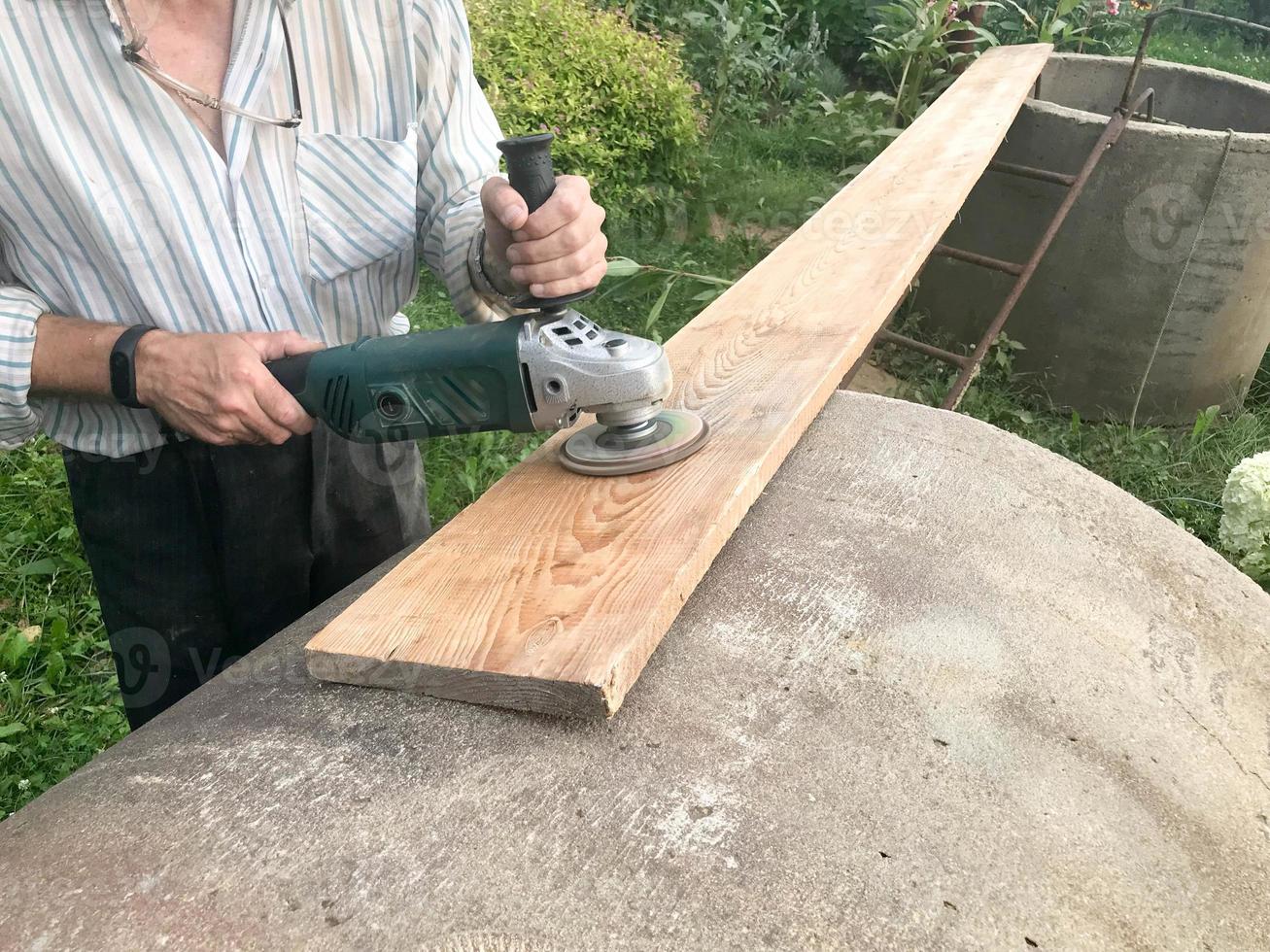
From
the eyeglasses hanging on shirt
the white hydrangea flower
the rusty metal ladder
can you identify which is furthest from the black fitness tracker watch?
the white hydrangea flower

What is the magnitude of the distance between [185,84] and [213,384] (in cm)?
46

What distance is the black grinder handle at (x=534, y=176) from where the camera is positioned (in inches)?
54.1

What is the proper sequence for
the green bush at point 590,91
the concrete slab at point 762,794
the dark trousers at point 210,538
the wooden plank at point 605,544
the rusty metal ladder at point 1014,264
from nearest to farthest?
the concrete slab at point 762,794 → the wooden plank at point 605,544 → the dark trousers at point 210,538 → the rusty metal ladder at point 1014,264 → the green bush at point 590,91

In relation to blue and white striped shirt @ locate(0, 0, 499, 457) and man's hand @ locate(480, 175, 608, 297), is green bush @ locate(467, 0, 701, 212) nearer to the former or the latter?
blue and white striped shirt @ locate(0, 0, 499, 457)

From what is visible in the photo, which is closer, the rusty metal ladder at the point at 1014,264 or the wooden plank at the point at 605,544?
the wooden plank at the point at 605,544

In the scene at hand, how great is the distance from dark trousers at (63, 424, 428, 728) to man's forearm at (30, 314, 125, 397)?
0.85 ft

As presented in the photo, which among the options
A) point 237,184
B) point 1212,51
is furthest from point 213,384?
point 1212,51

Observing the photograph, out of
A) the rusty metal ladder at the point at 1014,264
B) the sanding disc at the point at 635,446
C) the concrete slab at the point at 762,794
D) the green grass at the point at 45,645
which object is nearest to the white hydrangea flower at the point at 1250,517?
the rusty metal ladder at the point at 1014,264

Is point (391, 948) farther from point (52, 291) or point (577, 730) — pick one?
point (52, 291)

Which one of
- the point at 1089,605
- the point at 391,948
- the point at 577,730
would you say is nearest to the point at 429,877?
the point at 391,948

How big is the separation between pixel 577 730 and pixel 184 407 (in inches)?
29.7

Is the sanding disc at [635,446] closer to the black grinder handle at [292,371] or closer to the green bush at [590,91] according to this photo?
the black grinder handle at [292,371]

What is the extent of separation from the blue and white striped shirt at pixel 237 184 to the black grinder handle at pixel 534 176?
1.00 ft

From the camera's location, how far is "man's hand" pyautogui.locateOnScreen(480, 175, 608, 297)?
143 cm
